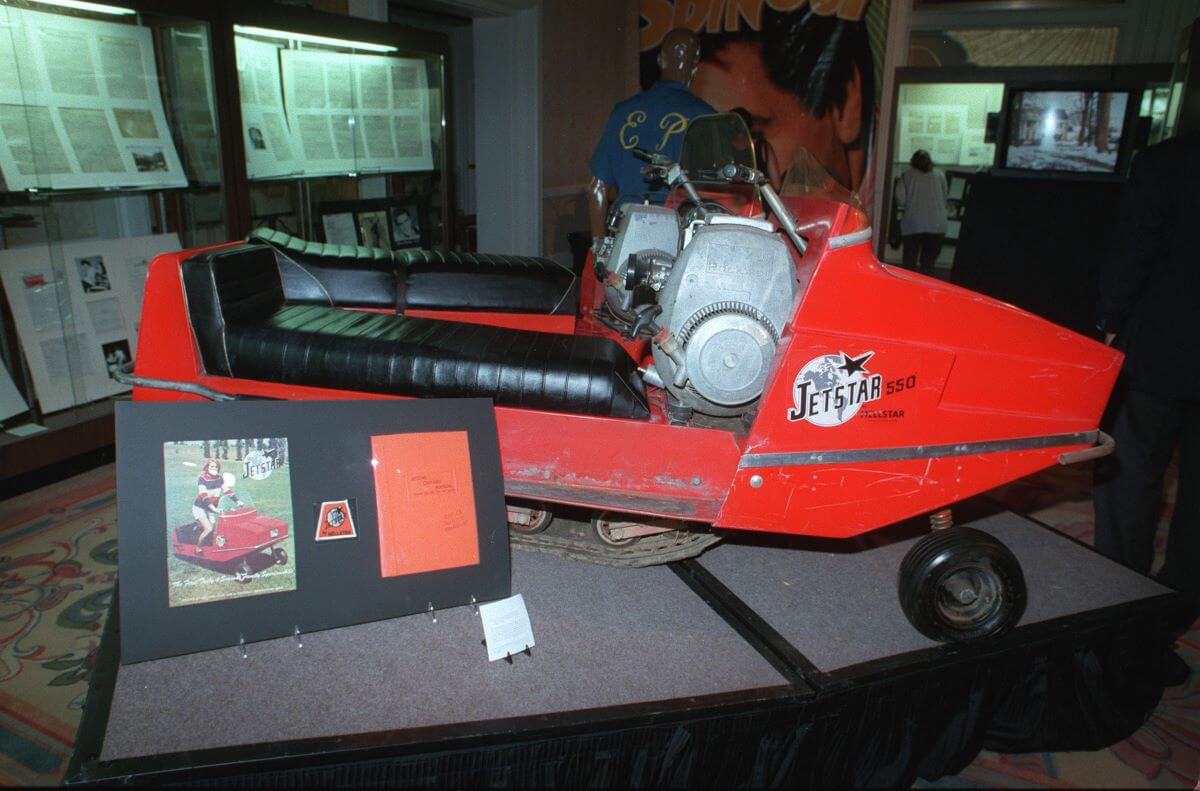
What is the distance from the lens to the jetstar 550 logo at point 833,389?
6.37 feet

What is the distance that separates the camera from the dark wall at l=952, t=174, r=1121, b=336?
4.42 metres

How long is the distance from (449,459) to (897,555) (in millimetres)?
1594

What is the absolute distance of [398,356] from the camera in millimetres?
2205

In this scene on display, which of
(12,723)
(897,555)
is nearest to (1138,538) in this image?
(897,555)

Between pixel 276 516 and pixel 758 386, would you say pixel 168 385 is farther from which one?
pixel 758 386

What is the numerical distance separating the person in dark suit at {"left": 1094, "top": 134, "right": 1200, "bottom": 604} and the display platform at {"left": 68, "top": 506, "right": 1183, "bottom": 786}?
14.2 inches

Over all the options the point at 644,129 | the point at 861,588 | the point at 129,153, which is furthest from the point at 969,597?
the point at 129,153

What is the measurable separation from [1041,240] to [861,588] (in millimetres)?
3265

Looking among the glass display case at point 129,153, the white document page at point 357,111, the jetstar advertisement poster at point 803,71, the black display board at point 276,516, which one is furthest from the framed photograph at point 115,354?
the jetstar advertisement poster at point 803,71

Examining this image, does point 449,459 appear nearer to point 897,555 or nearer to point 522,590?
point 522,590

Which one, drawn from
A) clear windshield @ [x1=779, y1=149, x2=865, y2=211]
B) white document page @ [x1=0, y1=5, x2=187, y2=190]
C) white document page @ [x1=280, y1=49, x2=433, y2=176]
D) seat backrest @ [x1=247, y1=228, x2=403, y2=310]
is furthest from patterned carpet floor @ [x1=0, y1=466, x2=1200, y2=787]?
white document page @ [x1=280, y1=49, x2=433, y2=176]

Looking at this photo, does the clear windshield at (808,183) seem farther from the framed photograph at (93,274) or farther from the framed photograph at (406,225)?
the framed photograph at (93,274)

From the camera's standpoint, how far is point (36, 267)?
11.2ft

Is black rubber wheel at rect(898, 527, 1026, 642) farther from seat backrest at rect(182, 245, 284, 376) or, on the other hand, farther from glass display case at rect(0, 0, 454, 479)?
glass display case at rect(0, 0, 454, 479)
